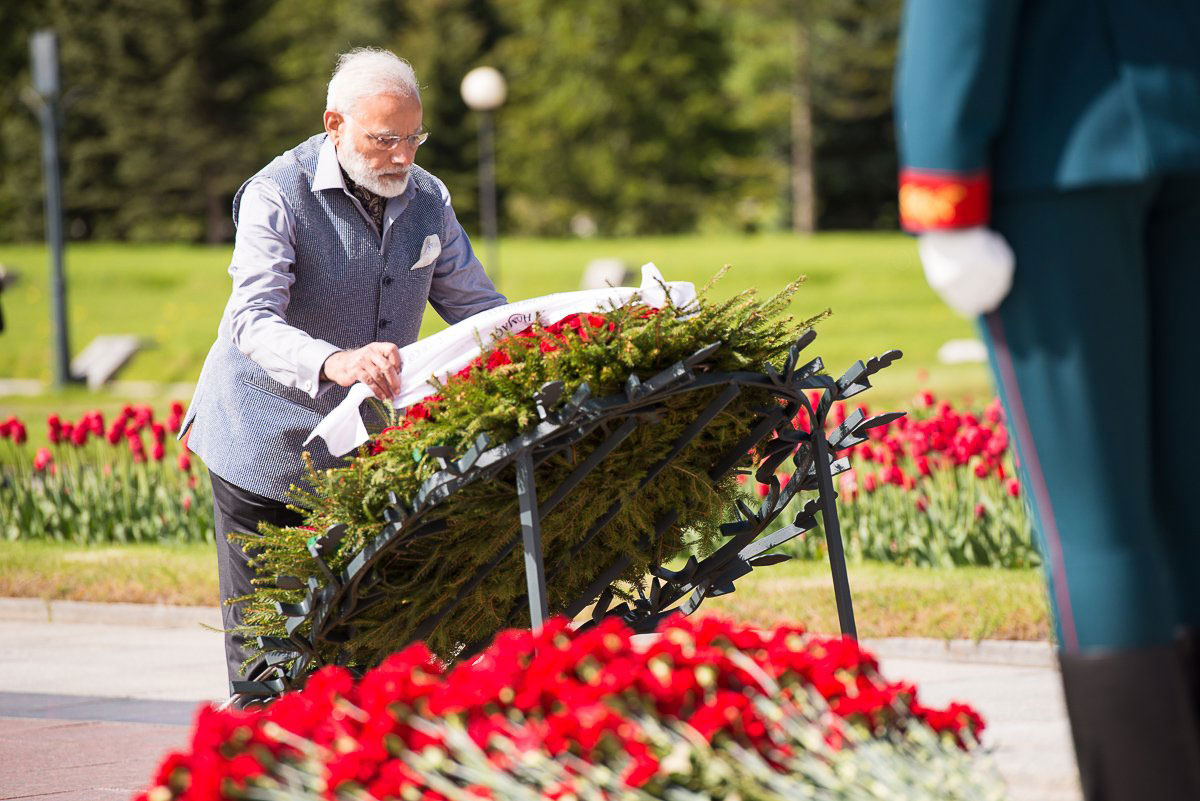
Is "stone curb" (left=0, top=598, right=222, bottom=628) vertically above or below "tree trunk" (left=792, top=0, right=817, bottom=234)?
below

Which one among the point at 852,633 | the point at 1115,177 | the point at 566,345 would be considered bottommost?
the point at 852,633

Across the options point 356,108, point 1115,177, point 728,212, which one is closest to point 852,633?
point 1115,177

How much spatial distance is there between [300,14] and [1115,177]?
5833cm

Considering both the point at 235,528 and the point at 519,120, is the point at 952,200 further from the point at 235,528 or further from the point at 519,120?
the point at 519,120

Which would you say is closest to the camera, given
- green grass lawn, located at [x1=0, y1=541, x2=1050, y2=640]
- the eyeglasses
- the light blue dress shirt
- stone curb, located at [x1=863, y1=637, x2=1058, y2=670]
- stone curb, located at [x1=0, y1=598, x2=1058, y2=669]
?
the light blue dress shirt

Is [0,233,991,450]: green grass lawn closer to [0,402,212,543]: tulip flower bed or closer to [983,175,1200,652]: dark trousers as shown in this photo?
[0,402,212,543]: tulip flower bed

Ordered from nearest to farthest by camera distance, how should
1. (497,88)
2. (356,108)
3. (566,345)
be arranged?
(566,345), (356,108), (497,88)

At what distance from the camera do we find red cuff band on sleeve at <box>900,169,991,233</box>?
7.15 ft

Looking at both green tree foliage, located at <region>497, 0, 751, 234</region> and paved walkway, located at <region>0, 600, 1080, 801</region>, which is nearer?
paved walkway, located at <region>0, 600, 1080, 801</region>

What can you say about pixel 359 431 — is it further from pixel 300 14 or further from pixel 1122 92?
pixel 300 14

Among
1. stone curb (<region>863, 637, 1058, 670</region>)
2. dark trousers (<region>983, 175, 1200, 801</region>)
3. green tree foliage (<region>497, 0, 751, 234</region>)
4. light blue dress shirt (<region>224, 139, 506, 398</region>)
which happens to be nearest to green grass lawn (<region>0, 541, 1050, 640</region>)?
stone curb (<region>863, 637, 1058, 670</region>)

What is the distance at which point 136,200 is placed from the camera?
54.0m

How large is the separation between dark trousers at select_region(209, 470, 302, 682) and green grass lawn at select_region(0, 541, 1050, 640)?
2.30 metres

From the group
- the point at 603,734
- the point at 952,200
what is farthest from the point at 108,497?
the point at 952,200
